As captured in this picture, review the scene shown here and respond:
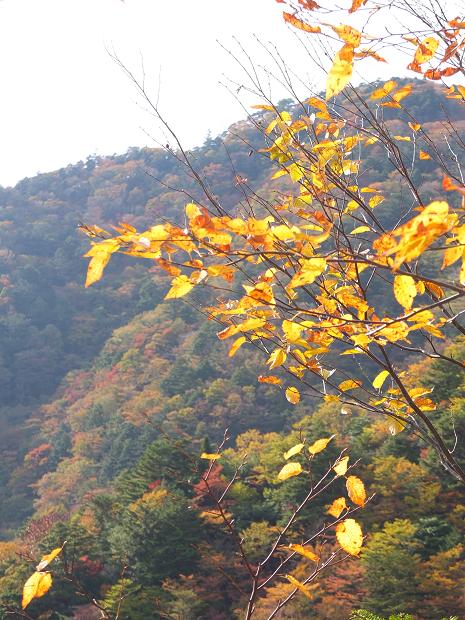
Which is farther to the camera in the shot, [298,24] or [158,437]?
[158,437]

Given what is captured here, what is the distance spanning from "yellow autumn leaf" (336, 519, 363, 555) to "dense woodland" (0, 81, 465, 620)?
0.44 metres

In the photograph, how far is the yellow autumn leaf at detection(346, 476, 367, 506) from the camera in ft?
4.27

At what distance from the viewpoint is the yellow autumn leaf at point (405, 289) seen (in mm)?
A: 942

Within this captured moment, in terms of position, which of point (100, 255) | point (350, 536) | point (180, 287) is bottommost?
point (350, 536)

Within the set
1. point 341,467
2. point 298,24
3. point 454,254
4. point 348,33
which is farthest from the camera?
point 341,467

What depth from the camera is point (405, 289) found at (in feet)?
Answer: 3.12

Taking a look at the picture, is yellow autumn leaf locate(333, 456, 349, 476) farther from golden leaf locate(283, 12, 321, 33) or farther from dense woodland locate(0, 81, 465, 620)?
golden leaf locate(283, 12, 321, 33)

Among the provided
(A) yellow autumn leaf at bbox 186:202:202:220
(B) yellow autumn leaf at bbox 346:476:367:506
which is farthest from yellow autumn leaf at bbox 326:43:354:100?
(B) yellow autumn leaf at bbox 346:476:367:506

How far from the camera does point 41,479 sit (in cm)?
3006

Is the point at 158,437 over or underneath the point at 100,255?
underneath

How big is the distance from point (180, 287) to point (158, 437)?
23.5 meters

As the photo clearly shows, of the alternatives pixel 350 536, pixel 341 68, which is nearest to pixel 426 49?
pixel 341 68

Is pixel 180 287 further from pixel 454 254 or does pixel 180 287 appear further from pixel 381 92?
pixel 381 92

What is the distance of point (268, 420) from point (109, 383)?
10.9 meters
